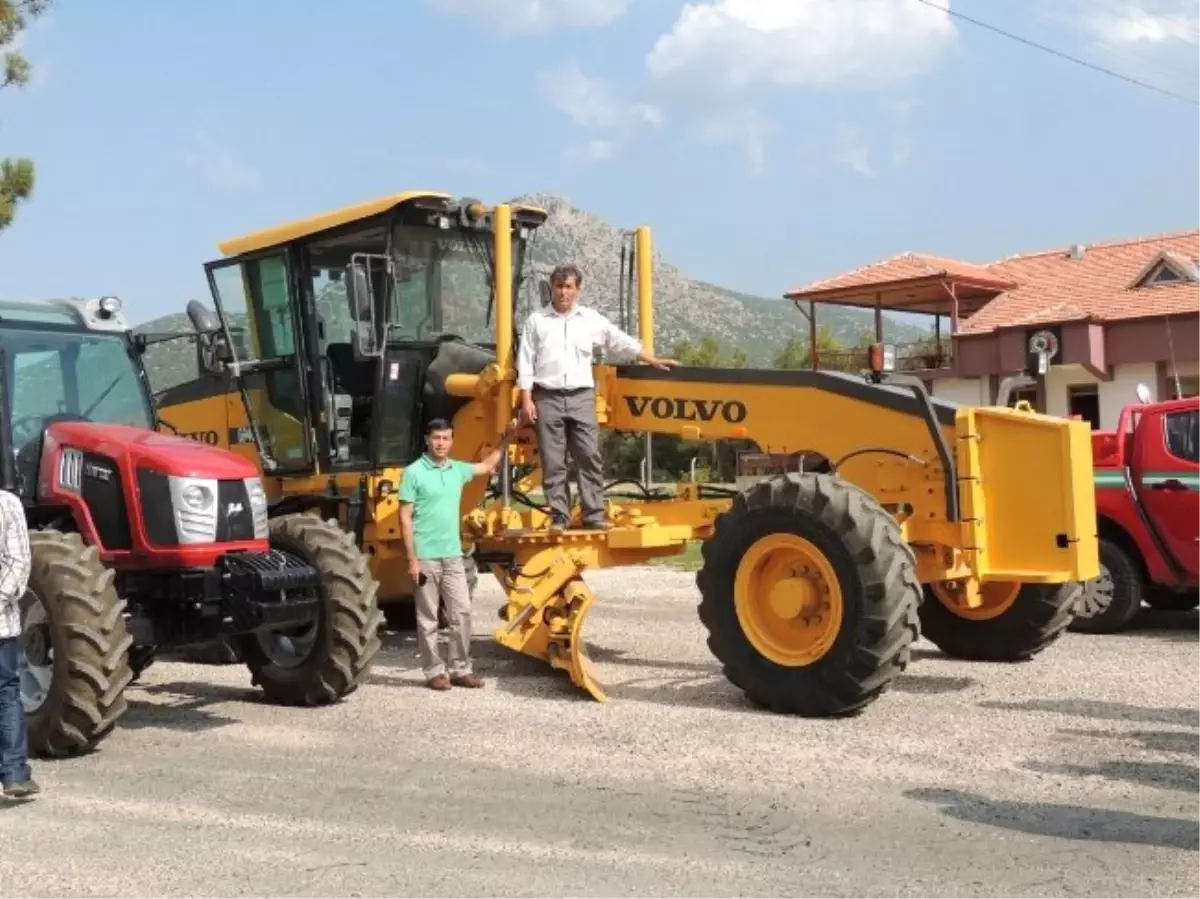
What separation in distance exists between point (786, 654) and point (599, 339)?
8.36 feet

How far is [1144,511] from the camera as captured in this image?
11234 mm

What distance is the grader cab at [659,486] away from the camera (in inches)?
316

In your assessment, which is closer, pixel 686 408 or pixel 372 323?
pixel 686 408

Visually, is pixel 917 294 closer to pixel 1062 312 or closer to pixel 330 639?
pixel 1062 312

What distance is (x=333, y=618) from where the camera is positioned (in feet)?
28.2

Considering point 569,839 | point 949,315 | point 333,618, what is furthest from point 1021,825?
point 949,315

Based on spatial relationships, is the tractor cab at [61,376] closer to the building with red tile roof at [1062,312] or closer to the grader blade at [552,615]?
the grader blade at [552,615]

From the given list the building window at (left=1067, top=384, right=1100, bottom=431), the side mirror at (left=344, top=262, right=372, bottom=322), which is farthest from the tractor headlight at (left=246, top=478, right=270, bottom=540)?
the building window at (left=1067, top=384, right=1100, bottom=431)

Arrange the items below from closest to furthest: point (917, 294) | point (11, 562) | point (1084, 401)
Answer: point (11, 562)
point (1084, 401)
point (917, 294)

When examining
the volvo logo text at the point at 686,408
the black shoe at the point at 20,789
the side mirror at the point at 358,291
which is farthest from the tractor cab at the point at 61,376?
the volvo logo text at the point at 686,408

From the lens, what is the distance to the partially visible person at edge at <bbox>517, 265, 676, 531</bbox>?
30.6 feet

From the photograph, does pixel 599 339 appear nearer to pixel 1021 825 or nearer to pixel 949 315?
pixel 1021 825

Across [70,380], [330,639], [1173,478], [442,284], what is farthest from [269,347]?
[1173,478]

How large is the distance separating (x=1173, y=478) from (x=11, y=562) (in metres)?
8.57
